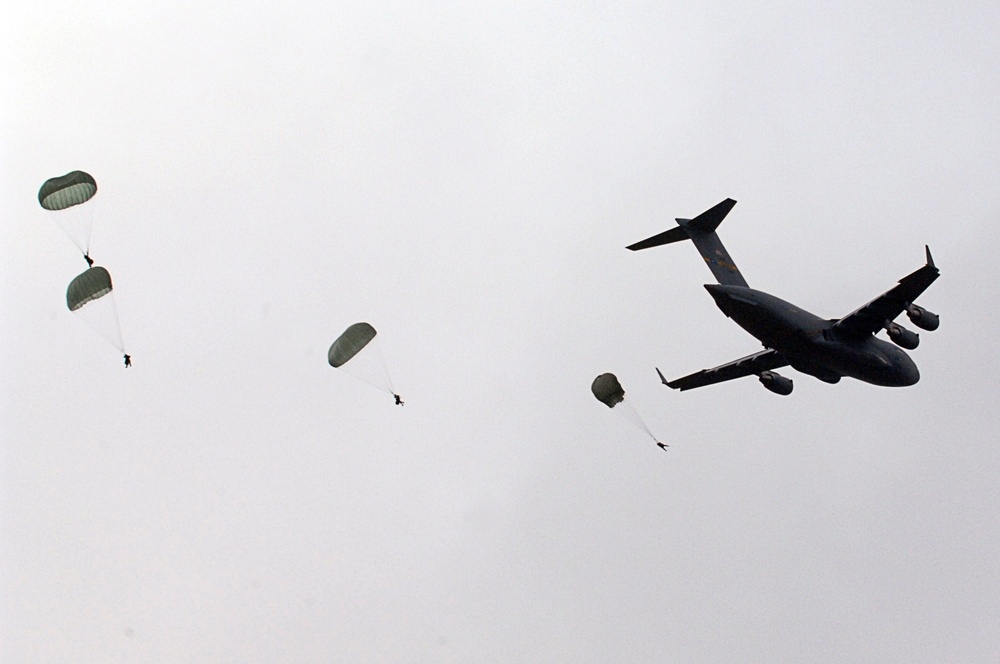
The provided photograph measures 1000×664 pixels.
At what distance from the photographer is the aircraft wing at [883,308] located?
26.0m

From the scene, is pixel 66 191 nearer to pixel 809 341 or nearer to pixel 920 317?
pixel 809 341

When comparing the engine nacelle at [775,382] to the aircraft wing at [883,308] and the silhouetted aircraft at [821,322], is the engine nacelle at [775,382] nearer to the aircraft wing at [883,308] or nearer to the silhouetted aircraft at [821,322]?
the silhouetted aircraft at [821,322]

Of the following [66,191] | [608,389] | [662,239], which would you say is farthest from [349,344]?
[662,239]

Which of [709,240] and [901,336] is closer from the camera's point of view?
[901,336]

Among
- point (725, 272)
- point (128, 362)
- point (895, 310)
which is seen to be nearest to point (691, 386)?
point (725, 272)

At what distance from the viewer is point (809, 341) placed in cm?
2716

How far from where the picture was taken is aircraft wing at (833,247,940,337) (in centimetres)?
2597

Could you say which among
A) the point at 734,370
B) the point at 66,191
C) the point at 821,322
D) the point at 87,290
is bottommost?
the point at 821,322

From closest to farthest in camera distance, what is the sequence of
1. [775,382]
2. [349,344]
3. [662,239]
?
1. [349,344]
2. [662,239]
3. [775,382]

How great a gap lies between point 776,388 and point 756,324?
5.97m

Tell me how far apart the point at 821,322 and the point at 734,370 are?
525cm

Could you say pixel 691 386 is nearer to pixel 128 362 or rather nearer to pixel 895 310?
pixel 895 310

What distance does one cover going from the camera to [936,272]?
25250 millimetres

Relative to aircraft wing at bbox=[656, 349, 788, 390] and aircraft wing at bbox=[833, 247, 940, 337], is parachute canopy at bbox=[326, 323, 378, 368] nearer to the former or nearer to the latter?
aircraft wing at bbox=[656, 349, 788, 390]
